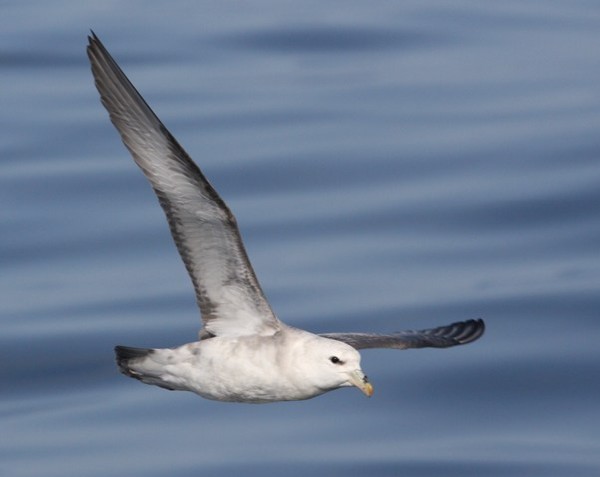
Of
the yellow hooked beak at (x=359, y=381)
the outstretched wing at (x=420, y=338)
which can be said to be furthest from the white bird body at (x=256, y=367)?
the outstretched wing at (x=420, y=338)

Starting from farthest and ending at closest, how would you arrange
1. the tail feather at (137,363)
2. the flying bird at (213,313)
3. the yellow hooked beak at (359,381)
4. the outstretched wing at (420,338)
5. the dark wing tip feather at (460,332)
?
the dark wing tip feather at (460,332), the outstretched wing at (420,338), the tail feather at (137,363), the flying bird at (213,313), the yellow hooked beak at (359,381)

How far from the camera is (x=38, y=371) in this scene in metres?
23.7

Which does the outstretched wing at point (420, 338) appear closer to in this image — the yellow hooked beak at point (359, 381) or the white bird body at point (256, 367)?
the white bird body at point (256, 367)

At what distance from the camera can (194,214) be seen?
44.8ft

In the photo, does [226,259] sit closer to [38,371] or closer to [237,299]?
[237,299]

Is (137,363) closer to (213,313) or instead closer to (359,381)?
(213,313)

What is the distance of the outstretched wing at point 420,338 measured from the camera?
602 inches

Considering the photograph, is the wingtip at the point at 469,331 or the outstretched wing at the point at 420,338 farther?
the wingtip at the point at 469,331

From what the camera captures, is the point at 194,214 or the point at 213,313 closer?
the point at 194,214

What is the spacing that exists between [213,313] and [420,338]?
2456 mm

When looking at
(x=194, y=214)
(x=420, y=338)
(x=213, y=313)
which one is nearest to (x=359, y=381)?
(x=213, y=313)

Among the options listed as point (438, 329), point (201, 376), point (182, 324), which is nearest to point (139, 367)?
point (201, 376)

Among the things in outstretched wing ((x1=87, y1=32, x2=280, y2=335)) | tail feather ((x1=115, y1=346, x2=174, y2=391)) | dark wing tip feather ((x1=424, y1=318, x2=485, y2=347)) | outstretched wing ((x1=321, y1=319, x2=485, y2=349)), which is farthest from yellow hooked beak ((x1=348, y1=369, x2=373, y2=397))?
dark wing tip feather ((x1=424, y1=318, x2=485, y2=347))

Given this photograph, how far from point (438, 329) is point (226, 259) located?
3160 mm
